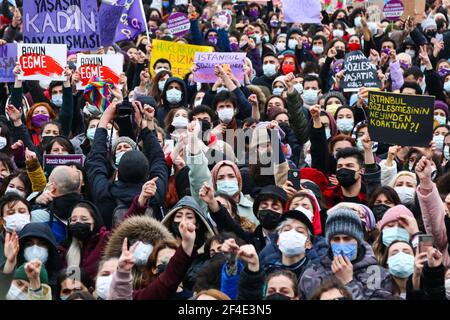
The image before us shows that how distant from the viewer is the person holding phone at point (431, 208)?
924cm

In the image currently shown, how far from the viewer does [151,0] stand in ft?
82.4

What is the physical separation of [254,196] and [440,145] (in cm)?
276

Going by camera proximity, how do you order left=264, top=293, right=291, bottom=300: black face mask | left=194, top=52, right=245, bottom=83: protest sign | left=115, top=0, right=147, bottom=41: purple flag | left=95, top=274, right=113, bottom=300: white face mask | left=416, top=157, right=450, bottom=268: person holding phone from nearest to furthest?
left=264, top=293, right=291, bottom=300: black face mask, left=95, top=274, right=113, bottom=300: white face mask, left=416, top=157, right=450, bottom=268: person holding phone, left=194, top=52, right=245, bottom=83: protest sign, left=115, top=0, right=147, bottom=41: purple flag

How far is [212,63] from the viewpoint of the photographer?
1509 centimetres

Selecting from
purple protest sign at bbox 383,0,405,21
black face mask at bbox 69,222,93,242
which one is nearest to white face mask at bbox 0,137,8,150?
black face mask at bbox 69,222,93,242

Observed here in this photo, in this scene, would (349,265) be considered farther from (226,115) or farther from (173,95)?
(173,95)

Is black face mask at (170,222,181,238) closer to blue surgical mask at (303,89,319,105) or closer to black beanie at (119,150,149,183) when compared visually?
black beanie at (119,150,149,183)

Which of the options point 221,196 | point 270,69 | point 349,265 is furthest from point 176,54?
point 349,265

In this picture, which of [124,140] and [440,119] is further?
[440,119]

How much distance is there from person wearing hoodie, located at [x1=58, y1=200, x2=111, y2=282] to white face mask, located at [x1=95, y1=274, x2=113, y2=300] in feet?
2.65

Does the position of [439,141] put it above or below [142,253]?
above

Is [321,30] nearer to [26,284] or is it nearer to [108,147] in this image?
[108,147]

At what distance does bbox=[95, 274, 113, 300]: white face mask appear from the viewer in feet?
27.3

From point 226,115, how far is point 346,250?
166 inches
